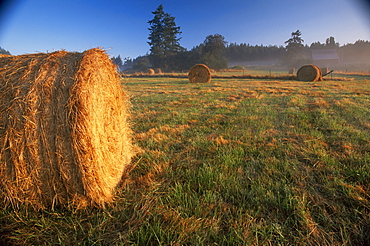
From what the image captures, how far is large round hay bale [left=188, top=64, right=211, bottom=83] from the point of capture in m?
19.6

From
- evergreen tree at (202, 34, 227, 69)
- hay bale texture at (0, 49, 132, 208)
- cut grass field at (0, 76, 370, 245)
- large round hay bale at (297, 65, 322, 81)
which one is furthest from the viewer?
evergreen tree at (202, 34, 227, 69)

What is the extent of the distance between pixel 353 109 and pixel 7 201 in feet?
29.9

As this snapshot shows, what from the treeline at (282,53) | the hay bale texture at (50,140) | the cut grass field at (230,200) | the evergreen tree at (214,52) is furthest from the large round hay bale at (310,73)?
the treeline at (282,53)

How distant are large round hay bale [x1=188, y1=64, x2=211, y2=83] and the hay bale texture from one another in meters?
18.1

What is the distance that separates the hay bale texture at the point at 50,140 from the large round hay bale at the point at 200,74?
18089mm

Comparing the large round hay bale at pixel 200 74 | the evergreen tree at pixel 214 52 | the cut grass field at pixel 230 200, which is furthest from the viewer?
the evergreen tree at pixel 214 52

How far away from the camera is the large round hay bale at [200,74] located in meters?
19.6

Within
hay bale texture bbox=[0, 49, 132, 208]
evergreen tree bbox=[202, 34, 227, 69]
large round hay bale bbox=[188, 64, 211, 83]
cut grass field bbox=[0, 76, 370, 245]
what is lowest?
cut grass field bbox=[0, 76, 370, 245]

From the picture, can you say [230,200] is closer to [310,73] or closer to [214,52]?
[310,73]

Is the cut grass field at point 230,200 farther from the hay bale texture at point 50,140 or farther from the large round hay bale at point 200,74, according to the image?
the large round hay bale at point 200,74

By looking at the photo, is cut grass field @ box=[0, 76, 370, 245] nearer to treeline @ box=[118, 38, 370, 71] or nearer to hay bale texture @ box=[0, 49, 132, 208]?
hay bale texture @ box=[0, 49, 132, 208]

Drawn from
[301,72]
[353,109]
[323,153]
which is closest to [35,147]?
[323,153]

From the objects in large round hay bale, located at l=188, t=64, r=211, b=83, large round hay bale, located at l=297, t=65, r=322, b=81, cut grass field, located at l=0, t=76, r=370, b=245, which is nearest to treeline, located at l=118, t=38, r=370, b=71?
large round hay bale, located at l=188, t=64, r=211, b=83

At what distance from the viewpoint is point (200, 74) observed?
19.8 m
